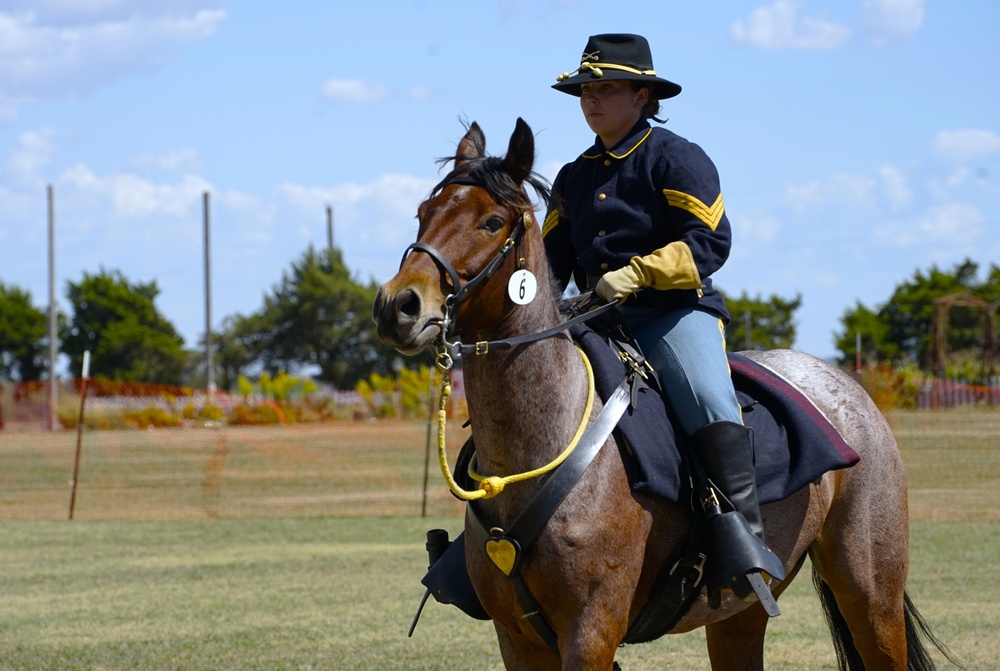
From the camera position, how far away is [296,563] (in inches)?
554

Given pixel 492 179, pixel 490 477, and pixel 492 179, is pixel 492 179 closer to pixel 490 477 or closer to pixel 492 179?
pixel 492 179

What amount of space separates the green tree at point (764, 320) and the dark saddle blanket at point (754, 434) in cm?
6689

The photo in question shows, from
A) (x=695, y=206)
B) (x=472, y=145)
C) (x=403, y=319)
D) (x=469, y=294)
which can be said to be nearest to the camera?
(x=403, y=319)

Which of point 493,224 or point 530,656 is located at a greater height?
point 493,224

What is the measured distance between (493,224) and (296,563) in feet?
34.4

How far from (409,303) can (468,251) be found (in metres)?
0.35

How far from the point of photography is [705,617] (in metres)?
5.04

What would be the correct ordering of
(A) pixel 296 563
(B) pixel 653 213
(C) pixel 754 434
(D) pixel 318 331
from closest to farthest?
(B) pixel 653 213 < (C) pixel 754 434 < (A) pixel 296 563 < (D) pixel 318 331

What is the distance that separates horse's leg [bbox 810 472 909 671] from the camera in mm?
5555

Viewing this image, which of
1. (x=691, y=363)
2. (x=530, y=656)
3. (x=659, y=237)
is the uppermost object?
(x=659, y=237)

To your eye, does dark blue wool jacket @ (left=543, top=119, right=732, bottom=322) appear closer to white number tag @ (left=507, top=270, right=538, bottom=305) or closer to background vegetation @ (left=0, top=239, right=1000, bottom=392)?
white number tag @ (left=507, top=270, right=538, bottom=305)

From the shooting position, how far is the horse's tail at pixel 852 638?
5789 mm

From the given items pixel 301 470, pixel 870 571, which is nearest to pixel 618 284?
pixel 870 571

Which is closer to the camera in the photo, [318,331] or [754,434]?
[754,434]
